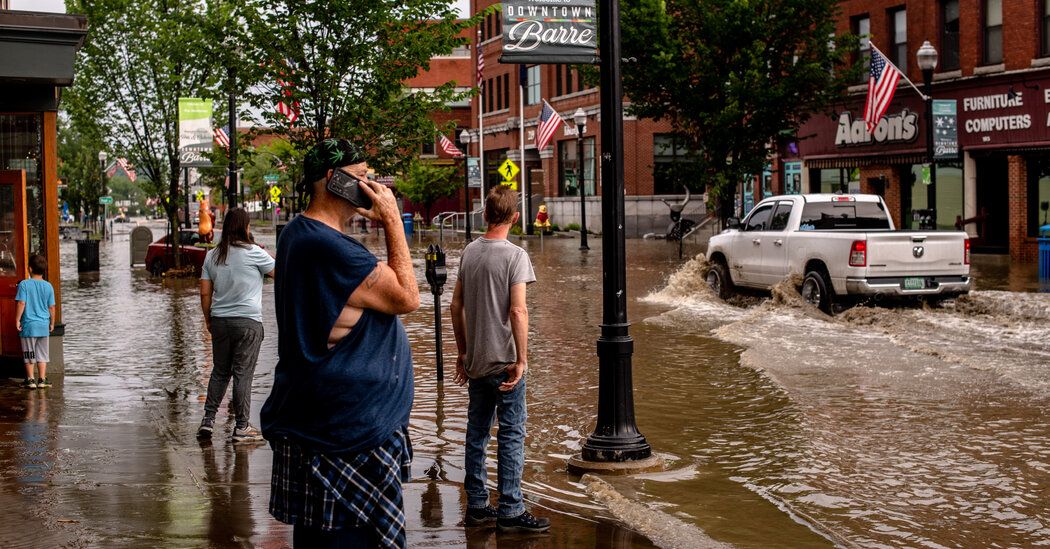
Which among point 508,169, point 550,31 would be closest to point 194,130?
point 550,31

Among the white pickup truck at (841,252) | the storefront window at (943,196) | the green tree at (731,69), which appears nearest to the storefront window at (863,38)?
the green tree at (731,69)

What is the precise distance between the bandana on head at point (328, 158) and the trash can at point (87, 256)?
3114 cm

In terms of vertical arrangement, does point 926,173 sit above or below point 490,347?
above

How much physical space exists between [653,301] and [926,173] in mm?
7762

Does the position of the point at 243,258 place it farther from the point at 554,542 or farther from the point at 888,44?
the point at 888,44

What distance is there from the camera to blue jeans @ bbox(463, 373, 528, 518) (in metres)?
6.43

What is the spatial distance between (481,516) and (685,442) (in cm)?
292

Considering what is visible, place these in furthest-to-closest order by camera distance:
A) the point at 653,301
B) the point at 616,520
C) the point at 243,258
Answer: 1. the point at 653,301
2. the point at 243,258
3. the point at 616,520

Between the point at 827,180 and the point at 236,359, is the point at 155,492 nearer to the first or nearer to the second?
the point at 236,359

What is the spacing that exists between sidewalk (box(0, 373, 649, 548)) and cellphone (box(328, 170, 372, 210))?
251 cm

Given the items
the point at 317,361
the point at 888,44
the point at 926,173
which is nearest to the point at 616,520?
the point at 317,361

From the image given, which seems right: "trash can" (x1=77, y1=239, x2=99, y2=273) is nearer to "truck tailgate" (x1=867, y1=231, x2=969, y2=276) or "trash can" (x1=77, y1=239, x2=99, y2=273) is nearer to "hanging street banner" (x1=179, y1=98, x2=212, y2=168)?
"hanging street banner" (x1=179, y1=98, x2=212, y2=168)

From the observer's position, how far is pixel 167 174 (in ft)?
106

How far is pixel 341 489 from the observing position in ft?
13.1
